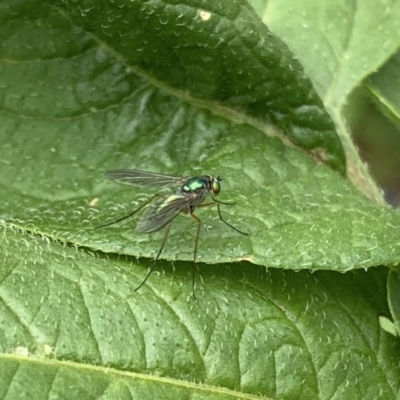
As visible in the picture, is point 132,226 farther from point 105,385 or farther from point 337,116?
point 337,116

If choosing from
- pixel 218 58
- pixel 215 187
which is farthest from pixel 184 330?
pixel 218 58

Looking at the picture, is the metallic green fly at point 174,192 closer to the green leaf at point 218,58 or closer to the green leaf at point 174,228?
the green leaf at point 174,228

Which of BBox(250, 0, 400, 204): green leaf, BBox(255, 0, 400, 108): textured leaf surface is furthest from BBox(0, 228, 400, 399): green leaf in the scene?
BBox(255, 0, 400, 108): textured leaf surface

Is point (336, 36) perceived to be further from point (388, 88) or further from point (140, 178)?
point (140, 178)

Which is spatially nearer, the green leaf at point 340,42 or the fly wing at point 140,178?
the fly wing at point 140,178

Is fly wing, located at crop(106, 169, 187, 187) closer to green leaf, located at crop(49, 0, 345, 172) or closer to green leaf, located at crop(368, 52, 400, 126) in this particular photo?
green leaf, located at crop(49, 0, 345, 172)

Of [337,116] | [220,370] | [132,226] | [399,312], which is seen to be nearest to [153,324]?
[220,370]

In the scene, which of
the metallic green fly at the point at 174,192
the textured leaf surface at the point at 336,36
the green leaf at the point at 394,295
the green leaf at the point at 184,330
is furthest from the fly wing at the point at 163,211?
the textured leaf surface at the point at 336,36
